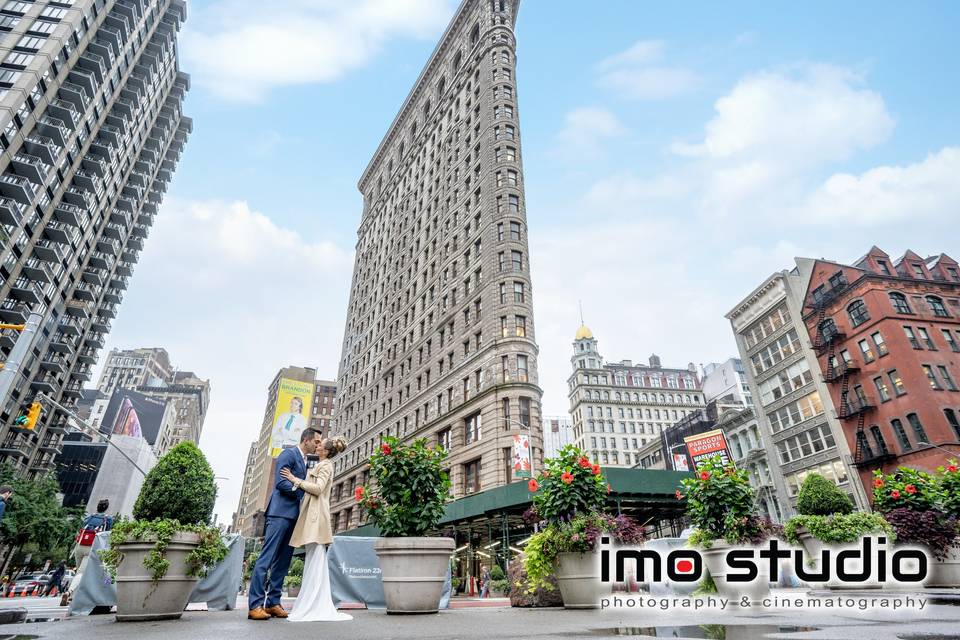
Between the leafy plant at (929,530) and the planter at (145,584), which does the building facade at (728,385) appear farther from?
the planter at (145,584)

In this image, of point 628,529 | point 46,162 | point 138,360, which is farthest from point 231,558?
point 138,360

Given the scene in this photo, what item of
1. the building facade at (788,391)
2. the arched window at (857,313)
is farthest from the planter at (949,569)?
the arched window at (857,313)

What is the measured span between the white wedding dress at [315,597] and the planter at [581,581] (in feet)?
11.2

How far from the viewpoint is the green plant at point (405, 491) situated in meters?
7.91

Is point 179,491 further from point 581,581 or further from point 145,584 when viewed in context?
point 581,581

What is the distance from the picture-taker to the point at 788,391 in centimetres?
5062

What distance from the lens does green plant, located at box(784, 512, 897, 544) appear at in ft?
35.0

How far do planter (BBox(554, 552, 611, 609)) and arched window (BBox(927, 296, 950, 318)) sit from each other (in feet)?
171

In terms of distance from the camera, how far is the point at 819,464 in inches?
1789

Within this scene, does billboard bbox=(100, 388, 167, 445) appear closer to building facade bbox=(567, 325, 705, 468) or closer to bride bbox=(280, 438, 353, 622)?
building facade bbox=(567, 325, 705, 468)

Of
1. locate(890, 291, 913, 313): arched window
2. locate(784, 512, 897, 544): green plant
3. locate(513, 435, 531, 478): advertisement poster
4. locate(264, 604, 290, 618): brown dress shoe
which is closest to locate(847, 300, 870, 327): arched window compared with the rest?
locate(890, 291, 913, 313): arched window

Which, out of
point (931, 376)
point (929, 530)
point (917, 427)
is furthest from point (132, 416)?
point (931, 376)

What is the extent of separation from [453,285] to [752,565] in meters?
40.6

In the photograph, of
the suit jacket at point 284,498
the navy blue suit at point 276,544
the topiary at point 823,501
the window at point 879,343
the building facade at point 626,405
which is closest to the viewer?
the navy blue suit at point 276,544
